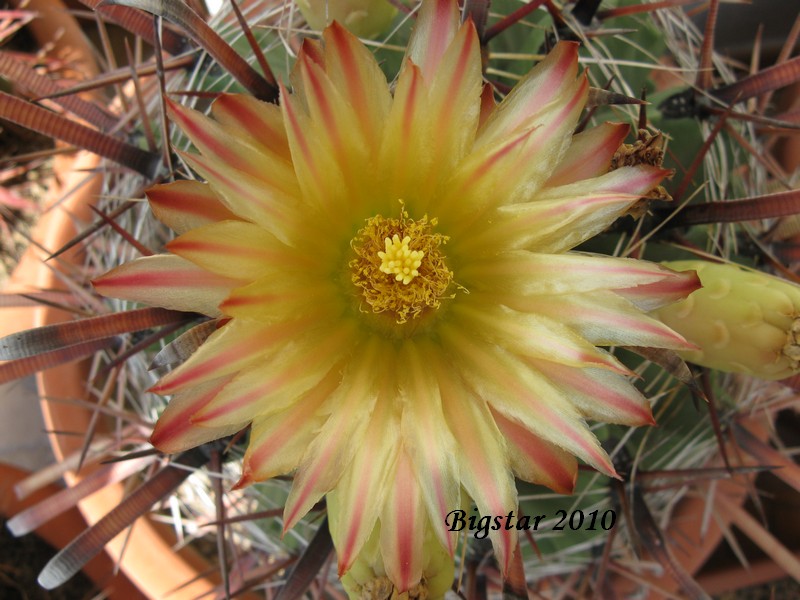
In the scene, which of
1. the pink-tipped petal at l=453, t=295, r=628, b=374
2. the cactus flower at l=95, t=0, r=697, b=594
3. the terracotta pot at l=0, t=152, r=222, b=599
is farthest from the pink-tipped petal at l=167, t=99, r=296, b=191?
the terracotta pot at l=0, t=152, r=222, b=599

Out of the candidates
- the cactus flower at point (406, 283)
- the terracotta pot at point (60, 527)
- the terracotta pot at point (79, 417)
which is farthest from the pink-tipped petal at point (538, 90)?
the terracotta pot at point (60, 527)

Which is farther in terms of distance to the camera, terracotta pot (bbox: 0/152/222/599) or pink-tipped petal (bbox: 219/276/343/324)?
terracotta pot (bbox: 0/152/222/599)

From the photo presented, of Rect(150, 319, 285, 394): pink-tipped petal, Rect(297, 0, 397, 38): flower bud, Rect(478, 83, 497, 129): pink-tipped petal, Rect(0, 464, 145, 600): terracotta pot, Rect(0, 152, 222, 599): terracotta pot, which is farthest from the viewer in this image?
Rect(0, 464, 145, 600): terracotta pot

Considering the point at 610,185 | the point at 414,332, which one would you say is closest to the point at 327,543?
the point at 414,332

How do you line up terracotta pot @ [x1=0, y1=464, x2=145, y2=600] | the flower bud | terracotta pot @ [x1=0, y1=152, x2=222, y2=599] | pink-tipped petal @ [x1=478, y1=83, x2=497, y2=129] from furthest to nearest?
terracotta pot @ [x1=0, y1=464, x2=145, y2=600]
terracotta pot @ [x1=0, y1=152, x2=222, y2=599]
the flower bud
pink-tipped petal @ [x1=478, y1=83, x2=497, y2=129]

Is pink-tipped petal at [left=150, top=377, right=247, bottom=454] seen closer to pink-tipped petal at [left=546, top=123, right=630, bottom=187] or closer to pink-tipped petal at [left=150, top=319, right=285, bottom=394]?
pink-tipped petal at [left=150, top=319, right=285, bottom=394]

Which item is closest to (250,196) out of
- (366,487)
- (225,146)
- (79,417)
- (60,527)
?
(225,146)

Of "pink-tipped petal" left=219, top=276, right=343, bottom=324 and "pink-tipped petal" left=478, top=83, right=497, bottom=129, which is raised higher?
"pink-tipped petal" left=478, top=83, right=497, bottom=129
